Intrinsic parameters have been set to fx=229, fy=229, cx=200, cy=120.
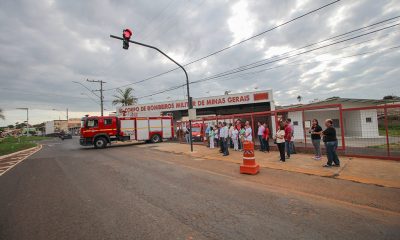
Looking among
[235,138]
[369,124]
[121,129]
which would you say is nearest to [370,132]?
[369,124]

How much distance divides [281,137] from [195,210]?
6067mm

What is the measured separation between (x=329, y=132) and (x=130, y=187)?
7097 mm

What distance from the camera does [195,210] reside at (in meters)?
4.70

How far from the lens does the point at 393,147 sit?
983 cm

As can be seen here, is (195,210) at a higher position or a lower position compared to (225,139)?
lower

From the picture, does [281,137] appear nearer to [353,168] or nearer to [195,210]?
[353,168]

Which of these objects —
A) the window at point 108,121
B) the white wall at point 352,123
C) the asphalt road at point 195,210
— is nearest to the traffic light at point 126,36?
the asphalt road at point 195,210

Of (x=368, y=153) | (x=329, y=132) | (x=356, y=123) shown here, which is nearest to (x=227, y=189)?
(x=329, y=132)

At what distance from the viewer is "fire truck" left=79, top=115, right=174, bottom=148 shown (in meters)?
19.7

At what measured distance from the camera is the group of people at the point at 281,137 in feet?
27.6

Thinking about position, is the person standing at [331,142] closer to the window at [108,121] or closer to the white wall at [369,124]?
the white wall at [369,124]

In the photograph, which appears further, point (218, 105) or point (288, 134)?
point (218, 105)

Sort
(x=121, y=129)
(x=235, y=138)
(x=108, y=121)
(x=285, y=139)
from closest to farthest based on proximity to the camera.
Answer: (x=285, y=139) → (x=235, y=138) → (x=108, y=121) → (x=121, y=129)

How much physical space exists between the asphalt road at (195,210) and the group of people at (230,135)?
4.25m
